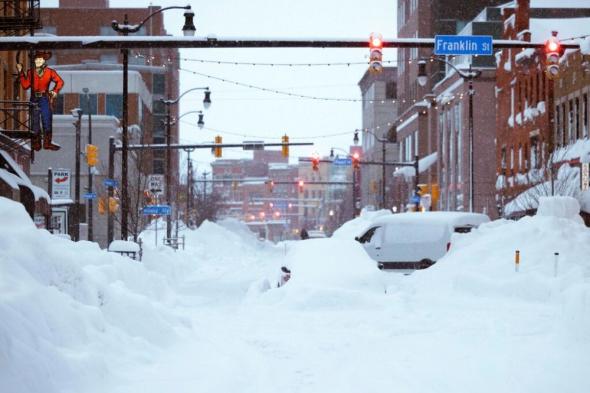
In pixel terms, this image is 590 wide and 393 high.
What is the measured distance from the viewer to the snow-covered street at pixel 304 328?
970 centimetres

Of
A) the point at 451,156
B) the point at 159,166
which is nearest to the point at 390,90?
the point at 159,166

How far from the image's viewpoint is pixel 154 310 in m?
13.2

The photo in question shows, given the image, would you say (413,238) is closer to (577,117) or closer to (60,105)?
(577,117)

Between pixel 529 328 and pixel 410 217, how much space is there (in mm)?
14744

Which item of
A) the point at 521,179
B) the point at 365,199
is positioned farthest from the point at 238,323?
the point at 365,199

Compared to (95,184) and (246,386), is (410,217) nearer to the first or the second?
(246,386)

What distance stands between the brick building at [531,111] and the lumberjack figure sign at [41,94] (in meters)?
21.0

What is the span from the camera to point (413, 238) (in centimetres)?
2888

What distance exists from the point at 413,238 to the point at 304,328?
1408 cm

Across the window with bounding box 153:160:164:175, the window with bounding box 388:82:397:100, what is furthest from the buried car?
the window with bounding box 388:82:397:100

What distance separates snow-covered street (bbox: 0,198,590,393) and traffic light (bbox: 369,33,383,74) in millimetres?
3829

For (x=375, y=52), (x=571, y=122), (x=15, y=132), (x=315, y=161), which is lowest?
(x=15, y=132)

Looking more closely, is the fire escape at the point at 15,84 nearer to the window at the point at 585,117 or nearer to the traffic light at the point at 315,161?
the window at the point at 585,117

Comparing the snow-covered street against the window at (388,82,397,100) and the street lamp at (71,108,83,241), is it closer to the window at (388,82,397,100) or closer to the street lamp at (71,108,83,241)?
the street lamp at (71,108,83,241)
